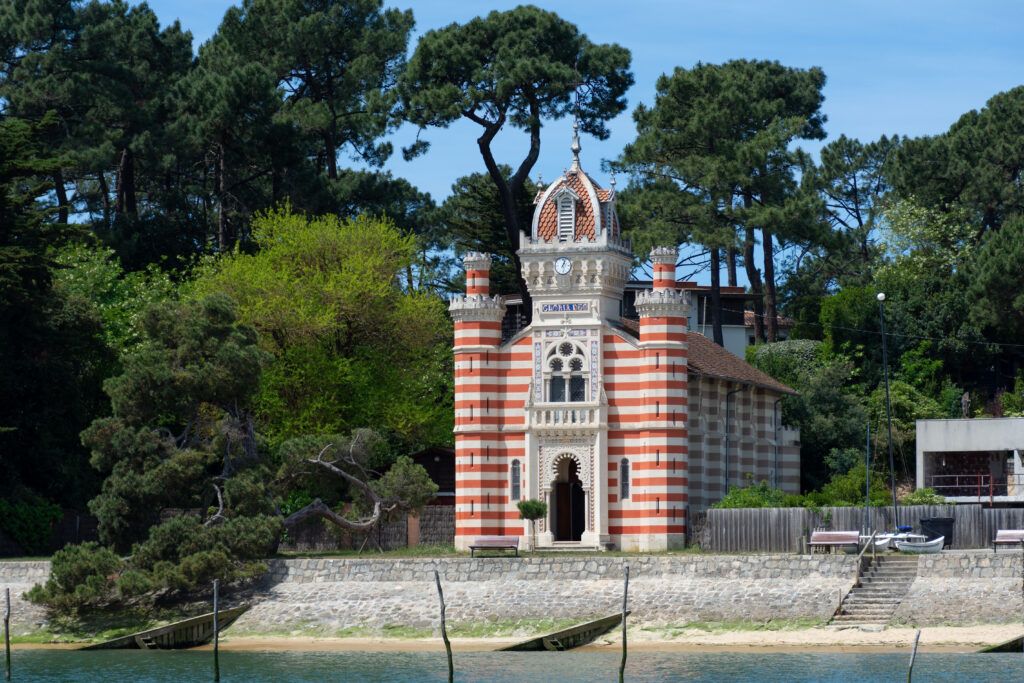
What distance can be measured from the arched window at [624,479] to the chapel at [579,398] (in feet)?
0.11

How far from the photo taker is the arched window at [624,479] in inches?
2231

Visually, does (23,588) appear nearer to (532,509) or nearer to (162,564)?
(162,564)

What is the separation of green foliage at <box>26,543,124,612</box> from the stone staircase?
2166cm

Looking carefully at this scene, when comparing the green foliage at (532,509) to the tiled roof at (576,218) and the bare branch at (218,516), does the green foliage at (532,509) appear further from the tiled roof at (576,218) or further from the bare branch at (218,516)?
the bare branch at (218,516)

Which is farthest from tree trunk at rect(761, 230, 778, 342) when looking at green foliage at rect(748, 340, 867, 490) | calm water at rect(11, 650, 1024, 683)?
calm water at rect(11, 650, 1024, 683)

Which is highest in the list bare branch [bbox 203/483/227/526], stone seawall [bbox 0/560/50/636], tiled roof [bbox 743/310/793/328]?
tiled roof [bbox 743/310/793/328]

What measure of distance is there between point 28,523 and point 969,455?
36.4 meters

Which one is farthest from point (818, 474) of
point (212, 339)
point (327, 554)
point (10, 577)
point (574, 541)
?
point (10, 577)

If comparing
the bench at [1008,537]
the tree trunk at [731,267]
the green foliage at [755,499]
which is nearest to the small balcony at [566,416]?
the green foliage at [755,499]

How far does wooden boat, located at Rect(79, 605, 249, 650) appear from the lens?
49031 millimetres

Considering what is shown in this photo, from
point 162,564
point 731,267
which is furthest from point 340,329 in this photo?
point 731,267

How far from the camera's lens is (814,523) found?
53.5m

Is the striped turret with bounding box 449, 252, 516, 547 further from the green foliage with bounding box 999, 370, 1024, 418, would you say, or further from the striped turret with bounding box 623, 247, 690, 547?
the green foliage with bounding box 999, 370, 1024, 418

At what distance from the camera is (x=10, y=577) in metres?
53.2
